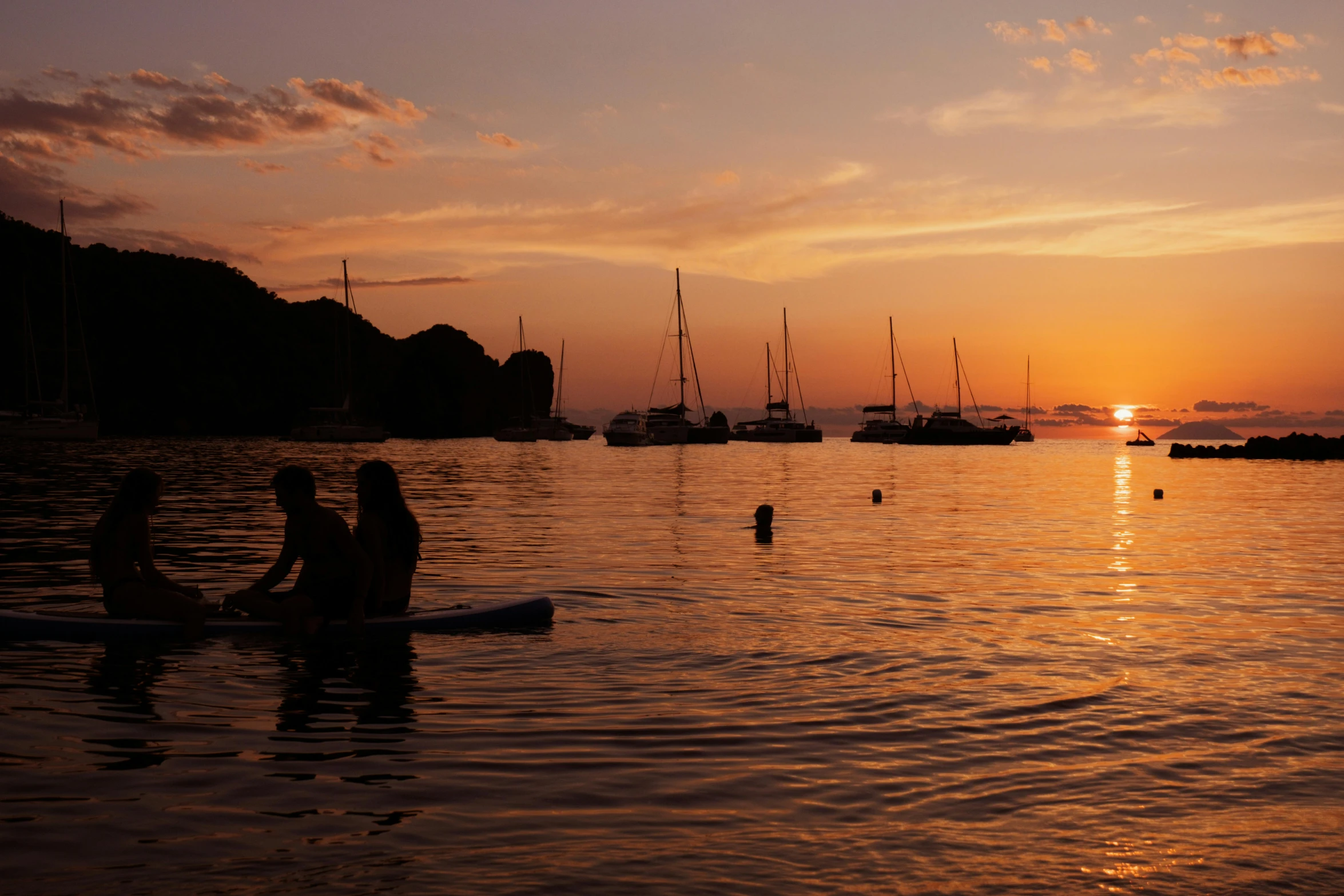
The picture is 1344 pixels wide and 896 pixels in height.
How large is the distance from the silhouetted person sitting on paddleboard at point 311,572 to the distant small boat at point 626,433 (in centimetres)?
10479

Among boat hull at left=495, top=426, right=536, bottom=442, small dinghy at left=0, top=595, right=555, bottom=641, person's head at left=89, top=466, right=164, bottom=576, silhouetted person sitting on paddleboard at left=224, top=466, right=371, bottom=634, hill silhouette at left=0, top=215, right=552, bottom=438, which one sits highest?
hill silhouette at left=0, top=215, right=552, bottom=438

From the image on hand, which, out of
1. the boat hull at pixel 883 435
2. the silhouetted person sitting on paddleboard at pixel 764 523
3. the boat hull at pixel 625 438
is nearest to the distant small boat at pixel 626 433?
the boat hull at pixel 625 438

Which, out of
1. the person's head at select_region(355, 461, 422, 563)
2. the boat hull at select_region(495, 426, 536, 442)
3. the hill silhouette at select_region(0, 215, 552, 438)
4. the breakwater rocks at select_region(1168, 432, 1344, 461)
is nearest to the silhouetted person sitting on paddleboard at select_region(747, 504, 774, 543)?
the person's head at select_region(355, 461, 422, 563)

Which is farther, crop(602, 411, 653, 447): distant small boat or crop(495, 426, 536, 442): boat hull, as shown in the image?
crop(495, 426, 536, 442): boat hull

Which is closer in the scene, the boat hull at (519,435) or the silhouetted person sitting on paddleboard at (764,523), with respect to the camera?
the silhouetted person sitting on paddleboard at (764,523)

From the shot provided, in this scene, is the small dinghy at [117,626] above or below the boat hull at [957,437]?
below

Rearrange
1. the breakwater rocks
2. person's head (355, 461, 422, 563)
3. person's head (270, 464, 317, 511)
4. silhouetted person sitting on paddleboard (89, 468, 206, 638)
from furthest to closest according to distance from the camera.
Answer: the breakwater rocks → person's head (355, 461, 422, 563) → silhouetted person sitting on paddleboard (89, 468, 206, 638) → person's head (270, 464, 317, 511)

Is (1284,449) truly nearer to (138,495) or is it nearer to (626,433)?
(626,433)

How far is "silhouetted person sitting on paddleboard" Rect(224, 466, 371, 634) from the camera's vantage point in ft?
33.0

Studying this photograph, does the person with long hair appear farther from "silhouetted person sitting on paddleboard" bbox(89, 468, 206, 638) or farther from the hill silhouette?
the hill silhouette

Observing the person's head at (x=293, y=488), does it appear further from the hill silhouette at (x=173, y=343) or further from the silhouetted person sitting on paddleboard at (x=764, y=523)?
the hill silhouette at (x=173, y=343)

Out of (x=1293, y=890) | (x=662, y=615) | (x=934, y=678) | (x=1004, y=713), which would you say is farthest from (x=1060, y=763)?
(x=662, y=615)

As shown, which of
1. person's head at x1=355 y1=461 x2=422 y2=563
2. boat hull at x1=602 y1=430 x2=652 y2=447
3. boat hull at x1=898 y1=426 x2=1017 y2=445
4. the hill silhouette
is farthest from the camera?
the hill silhouette

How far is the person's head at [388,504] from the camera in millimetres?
10461
